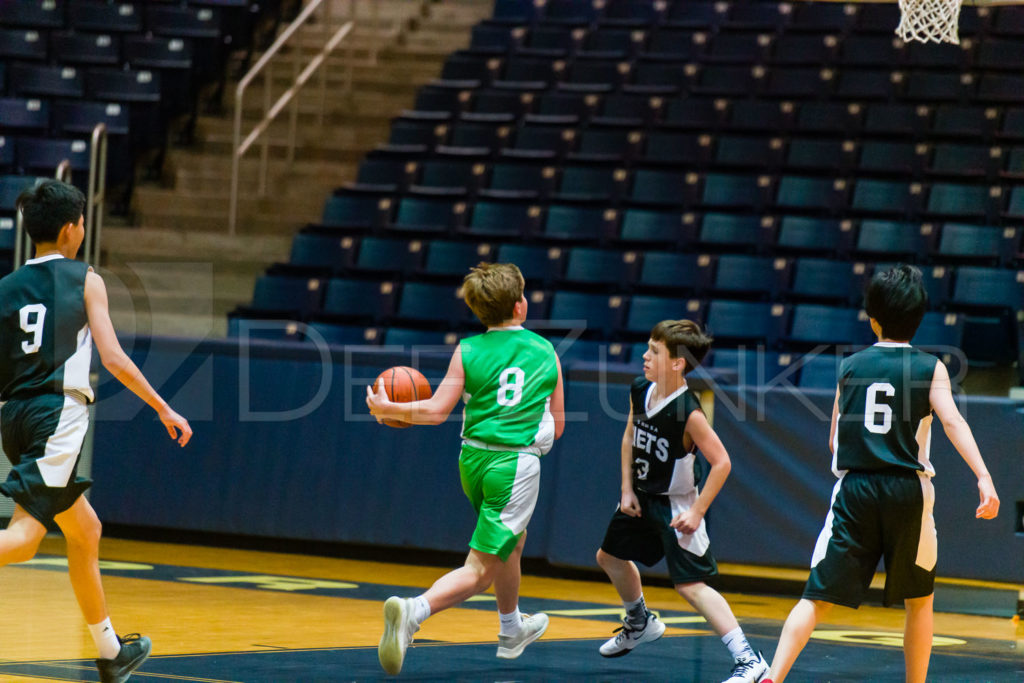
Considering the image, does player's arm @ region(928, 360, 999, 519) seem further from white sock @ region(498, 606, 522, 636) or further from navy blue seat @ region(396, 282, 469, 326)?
navy blue seat @ region(396, 282, 469, 326)

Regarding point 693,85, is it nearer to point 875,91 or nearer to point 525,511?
point 875,91

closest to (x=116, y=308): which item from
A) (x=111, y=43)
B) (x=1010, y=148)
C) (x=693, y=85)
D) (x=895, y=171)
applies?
(x=111, y=43)

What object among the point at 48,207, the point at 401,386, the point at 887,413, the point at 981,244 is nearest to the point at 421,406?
the point at 401,386

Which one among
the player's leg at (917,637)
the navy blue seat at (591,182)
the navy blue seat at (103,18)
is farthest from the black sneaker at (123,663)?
the navy blue seat at (103,18)

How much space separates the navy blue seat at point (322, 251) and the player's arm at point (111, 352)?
8.53 m

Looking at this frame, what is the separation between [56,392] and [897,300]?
3.07 meters

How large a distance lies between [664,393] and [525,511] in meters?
0.87

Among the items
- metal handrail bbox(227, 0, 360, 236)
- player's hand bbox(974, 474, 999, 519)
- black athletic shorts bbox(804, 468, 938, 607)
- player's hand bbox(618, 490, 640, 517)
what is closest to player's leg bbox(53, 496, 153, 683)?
player's hand bbox(618, 490, 640, 517)

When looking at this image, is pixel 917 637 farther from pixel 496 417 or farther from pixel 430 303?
pixel 430 303

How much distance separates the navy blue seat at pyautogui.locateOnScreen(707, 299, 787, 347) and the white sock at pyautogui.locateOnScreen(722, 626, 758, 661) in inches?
246

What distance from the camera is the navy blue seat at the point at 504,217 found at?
1377cm

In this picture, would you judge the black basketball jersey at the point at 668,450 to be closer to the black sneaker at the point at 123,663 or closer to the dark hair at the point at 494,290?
the dark hair at the point at 494,290

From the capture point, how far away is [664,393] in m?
6.18

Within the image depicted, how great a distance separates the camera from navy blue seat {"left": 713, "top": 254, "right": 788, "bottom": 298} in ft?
40.8
